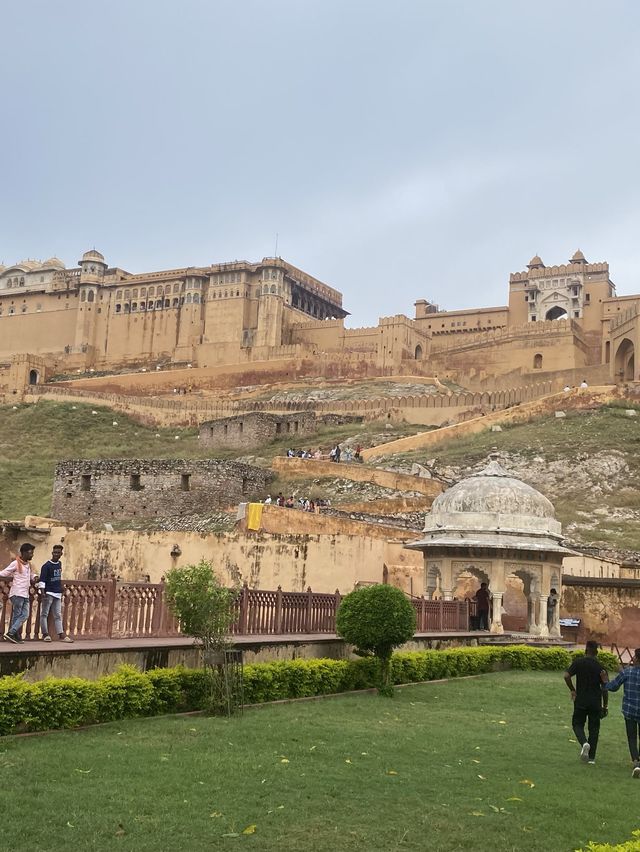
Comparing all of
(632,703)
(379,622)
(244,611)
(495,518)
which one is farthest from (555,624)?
(632,703)

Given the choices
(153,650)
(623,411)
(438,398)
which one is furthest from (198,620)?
(438,398)

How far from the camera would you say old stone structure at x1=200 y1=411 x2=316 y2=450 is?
5303 centimetres

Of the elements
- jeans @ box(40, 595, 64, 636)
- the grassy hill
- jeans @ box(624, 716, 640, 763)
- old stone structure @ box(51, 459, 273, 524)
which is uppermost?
the grassy hill

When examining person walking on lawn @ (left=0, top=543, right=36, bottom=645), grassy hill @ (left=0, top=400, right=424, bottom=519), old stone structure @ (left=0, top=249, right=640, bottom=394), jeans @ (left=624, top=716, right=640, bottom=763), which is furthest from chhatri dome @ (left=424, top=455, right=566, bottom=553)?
old stone structure @ (left=0, top=249, right=640, bottom=394)

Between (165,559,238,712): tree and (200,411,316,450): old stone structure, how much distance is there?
40011 mm

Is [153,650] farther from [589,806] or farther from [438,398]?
[438,398]

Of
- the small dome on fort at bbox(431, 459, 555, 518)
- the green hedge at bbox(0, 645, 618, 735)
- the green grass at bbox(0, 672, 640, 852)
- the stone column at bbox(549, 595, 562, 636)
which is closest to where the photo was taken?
the green grass at bbox(0, 672, 640, 852)

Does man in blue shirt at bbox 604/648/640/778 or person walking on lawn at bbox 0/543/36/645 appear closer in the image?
man in blue shirt at bbox 604/648/640/778

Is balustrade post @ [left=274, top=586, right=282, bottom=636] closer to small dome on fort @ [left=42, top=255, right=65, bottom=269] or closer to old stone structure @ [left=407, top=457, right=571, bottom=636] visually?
old stone structure @ [left=407, top=457, right=571, bottom=636]

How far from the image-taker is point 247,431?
53.3 m

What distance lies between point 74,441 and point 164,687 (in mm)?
52369

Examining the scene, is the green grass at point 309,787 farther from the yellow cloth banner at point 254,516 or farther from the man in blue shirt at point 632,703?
the yellow cloth banner at point 254,516

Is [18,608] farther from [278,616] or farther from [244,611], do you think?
[278,616]

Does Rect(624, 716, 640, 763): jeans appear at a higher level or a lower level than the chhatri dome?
lower
